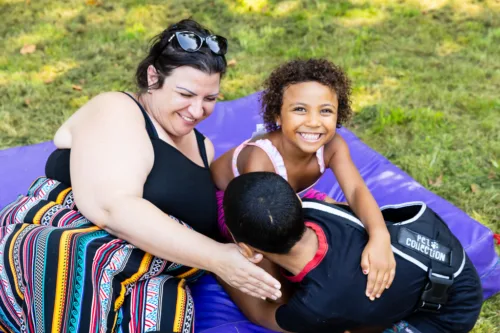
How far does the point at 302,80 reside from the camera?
2.62 meters

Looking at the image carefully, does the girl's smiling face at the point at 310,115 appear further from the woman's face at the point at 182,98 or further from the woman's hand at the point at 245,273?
the woman's hand at the point at 245,273

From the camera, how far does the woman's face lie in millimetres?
2234

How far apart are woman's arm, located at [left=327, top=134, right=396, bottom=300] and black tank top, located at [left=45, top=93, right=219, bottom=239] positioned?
2.20 feet

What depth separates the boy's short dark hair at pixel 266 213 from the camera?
177 cm

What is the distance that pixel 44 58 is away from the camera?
5418mm

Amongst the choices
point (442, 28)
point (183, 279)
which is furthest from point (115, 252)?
point (442, 28)

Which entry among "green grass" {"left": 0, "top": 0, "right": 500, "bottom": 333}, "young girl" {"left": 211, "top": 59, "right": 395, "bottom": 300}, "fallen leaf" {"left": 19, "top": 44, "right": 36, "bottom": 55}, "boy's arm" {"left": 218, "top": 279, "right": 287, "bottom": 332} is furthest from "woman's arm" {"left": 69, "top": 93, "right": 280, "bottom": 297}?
"fallen leaf" {"left": 19, "top": 44, "right": 36, "bottom": 55}

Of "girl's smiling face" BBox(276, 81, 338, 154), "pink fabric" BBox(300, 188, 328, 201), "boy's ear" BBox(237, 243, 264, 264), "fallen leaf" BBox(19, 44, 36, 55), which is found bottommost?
"pink fabric" BBox(300, 188, 328, 201)

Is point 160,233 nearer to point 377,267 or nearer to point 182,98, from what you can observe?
point 182,98

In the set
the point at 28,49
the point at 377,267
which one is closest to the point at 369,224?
the point at 377,267

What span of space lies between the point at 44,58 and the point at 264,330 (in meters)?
4.16

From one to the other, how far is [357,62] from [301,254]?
3832 mm

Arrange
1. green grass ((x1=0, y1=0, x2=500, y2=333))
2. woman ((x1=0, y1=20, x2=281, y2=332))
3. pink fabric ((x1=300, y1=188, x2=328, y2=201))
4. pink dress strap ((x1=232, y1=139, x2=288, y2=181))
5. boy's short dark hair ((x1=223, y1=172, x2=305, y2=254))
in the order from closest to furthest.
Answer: boy's short dark hair ((x1=223, y1=172, x2=305, y2=254))
woman ((x1=0, y1=20, x2=281, y2=332))
pink dress strap ((x1=232, y1=139, x2=288, y2=181))
pink fabric ((x1=300, y1=188, x2=328, y2=201))
green grass ((x1=0, y1=0, x2=500, y2=333))

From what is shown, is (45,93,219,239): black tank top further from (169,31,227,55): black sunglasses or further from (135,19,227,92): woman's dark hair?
(169,31,227,55): black sunglasses
